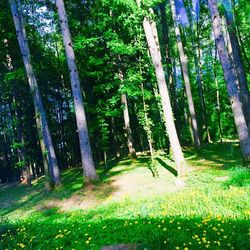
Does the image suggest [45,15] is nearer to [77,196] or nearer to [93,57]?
[93,57]

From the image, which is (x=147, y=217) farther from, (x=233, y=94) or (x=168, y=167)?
(x=168, y=167)

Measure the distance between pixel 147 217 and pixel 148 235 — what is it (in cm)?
156

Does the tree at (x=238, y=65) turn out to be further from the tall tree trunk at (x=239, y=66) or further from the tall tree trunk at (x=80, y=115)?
the tall tree trunk at (x=80, y=115)

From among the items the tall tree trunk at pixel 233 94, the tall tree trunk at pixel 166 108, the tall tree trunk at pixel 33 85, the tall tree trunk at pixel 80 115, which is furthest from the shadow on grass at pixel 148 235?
the tall tree trunk at pixel 33 85

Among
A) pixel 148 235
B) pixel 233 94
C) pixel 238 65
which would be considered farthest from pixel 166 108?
pixel 148 235

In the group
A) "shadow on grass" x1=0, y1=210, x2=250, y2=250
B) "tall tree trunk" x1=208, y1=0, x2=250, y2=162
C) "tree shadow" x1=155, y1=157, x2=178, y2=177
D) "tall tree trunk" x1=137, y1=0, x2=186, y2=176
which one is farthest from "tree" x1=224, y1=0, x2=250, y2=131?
"shadow on grass" x1=0, y1=210, x2=250, y2=250

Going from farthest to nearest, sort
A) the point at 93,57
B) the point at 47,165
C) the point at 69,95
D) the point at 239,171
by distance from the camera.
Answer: the point at 69,95 → the point at 93,57 → the point at 47,165 → the point at 239,171

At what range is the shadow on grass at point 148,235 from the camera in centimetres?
536

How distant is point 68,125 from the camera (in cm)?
3394

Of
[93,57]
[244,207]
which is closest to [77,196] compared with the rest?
[244,207]

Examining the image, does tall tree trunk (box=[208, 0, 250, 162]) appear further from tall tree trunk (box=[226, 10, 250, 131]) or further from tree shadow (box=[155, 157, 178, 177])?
tall tree trunk (box=[226, 10, 250, 131])

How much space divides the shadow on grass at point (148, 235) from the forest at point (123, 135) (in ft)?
0.09

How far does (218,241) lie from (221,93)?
1249 inches

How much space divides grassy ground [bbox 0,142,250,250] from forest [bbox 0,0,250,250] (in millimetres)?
38
